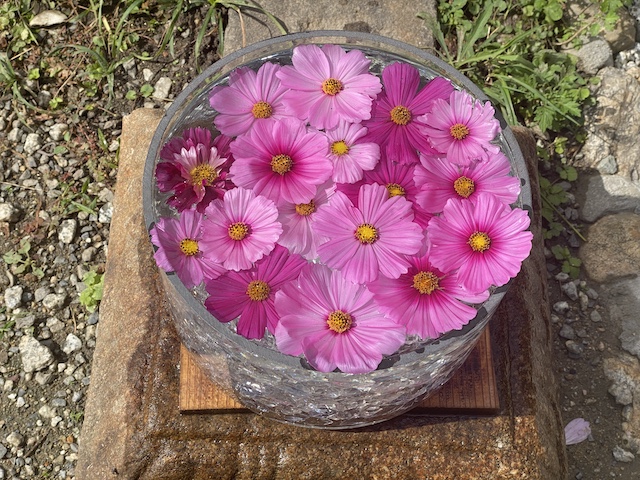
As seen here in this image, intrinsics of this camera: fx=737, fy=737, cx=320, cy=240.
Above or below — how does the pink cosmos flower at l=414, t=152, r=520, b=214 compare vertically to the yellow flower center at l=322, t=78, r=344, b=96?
below

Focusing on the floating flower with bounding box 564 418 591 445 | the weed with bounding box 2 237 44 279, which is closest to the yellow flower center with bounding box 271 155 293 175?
the floating flower with bounding box 564 418 591 445

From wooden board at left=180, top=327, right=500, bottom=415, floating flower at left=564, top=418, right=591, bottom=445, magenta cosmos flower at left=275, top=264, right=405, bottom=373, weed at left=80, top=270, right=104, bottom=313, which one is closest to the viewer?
magenta cosmos flower at left=275, top=264, right=405, bottom=373

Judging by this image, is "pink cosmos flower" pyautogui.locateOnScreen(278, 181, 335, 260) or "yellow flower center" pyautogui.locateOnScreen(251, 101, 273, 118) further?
"yellow flower center" pyautogui.locateOnScreen(251, 101, 273, 118)

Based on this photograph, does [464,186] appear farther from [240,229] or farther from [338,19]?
[338,19]

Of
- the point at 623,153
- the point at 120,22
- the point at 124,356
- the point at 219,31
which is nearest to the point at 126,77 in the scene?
the point at 120,22

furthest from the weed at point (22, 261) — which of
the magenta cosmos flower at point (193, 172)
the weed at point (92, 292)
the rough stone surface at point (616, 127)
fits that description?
the rough stone surface at point (616, 127)

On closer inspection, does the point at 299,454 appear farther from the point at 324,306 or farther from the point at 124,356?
the point at 324,306

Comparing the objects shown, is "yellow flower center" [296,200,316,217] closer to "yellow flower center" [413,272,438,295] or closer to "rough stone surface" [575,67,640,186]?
"yellow flower center" [413,272,438,295]
